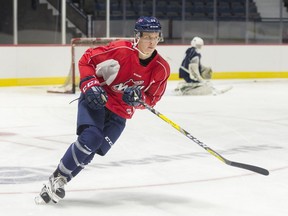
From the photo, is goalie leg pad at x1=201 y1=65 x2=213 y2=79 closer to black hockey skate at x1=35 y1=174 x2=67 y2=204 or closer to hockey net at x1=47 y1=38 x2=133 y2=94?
hockey net at x1=47 y1=38 x2=133 y2=94

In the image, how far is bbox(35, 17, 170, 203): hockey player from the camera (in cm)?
339

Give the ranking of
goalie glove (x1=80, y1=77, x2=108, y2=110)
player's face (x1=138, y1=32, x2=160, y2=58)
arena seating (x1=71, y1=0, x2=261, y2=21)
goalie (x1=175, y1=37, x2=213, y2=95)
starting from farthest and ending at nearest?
arena seating (x1=71, y1=0, x2=261, y2=21)
goalie (x1=175, y1=37, x2=213, y2=95)
player's face (x1=138, y1=32, x2=160, y2=58)
goalie glove (x1=80, y1=77, x2=108, y2=110)

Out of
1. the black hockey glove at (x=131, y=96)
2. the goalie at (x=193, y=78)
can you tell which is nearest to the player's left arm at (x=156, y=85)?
the black hockey glove at (x=131, y=96)

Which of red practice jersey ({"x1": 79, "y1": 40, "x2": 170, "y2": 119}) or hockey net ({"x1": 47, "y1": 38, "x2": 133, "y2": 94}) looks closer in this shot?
red practice jersey ({"x1": 79, "y1": 40, "x2": 170, "y2": 119})

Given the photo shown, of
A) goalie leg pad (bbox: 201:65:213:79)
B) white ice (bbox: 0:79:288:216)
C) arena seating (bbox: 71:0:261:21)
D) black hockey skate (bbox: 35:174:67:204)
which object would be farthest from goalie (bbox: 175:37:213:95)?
black hockey skate (bbox: 35:174:67:204)

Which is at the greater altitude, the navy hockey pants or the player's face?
the player's face

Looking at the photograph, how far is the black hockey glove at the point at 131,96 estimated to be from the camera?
3424 mm

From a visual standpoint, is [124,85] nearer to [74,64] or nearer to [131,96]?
[131,96]

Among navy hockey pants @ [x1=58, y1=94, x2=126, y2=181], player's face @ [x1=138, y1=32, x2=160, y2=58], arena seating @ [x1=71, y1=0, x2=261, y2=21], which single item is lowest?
navy hockey pants @ [x1=58, y1=94, x2=126, y2=181]

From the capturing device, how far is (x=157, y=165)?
4684 mm

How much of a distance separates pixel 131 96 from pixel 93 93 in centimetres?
19

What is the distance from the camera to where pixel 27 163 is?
4.68 metres

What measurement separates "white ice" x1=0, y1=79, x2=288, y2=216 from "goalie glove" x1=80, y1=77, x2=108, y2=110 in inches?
18.9

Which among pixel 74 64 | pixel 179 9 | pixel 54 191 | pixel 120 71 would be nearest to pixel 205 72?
pixel 74 64
